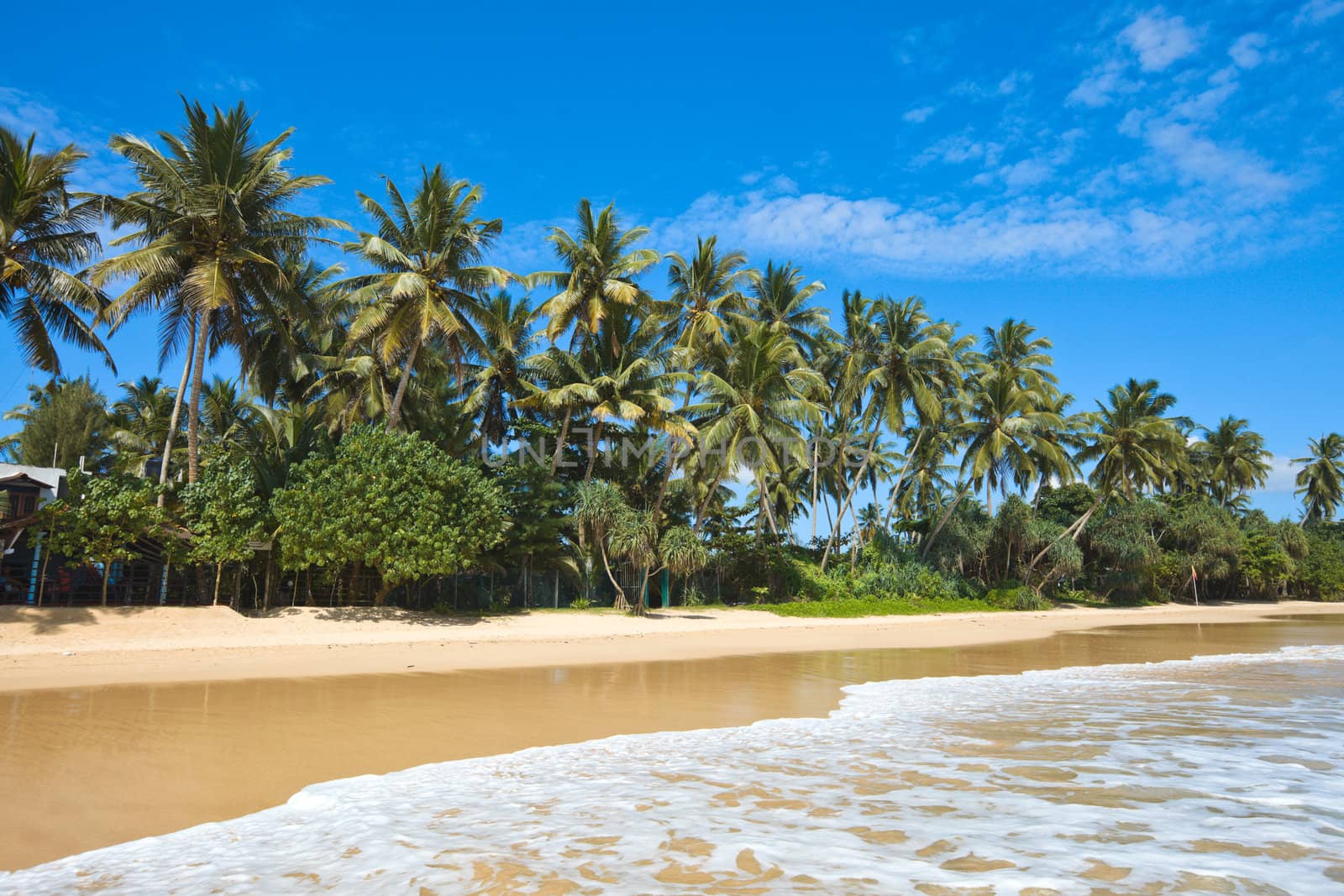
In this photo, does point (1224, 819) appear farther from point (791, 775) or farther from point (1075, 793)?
point (791, 775)

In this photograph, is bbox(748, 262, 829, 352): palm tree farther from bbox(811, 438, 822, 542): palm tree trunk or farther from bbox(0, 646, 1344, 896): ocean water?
bbox(0, 646, 1344, 896): ocean water

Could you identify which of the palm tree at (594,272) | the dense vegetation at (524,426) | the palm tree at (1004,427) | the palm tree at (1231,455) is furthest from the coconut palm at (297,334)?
the palm tree at (1231,455)

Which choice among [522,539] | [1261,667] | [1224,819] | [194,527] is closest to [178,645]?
[194,527]

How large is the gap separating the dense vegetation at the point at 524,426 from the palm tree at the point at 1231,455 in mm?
9397

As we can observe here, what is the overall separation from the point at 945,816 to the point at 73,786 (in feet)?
18.7

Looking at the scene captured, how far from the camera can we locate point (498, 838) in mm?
4145

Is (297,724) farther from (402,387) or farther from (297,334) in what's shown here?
(297,334)

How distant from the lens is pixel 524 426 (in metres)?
24.6

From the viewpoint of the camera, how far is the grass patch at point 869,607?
25344mm

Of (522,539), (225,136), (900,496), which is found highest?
(225,136)

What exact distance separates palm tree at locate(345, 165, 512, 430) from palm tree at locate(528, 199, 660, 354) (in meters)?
3.25

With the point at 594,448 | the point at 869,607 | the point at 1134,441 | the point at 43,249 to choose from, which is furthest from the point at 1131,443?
the point at 43,249

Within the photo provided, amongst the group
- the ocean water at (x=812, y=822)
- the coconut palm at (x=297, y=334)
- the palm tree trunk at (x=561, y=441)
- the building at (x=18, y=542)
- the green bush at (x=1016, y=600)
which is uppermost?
the coconut palm at (x=297, y=334)

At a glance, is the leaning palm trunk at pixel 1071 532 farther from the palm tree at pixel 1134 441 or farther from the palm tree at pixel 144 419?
the palm tree at pixel 144 419
